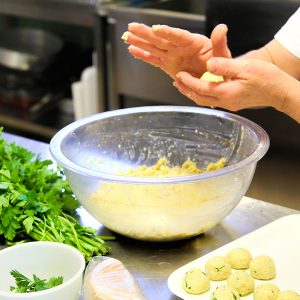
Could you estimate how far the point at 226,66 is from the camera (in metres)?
1.18

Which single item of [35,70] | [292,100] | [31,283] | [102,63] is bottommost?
[35,70]

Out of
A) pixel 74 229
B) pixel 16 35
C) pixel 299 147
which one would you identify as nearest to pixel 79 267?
pixel 74 229

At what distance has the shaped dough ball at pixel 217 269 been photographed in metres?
1.05

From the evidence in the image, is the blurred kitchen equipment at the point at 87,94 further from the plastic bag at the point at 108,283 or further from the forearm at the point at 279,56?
the plastic bag at the point at 108,283

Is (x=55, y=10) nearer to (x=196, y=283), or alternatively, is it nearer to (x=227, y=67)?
(x=227, y=67)

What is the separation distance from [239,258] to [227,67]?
1.19 ft

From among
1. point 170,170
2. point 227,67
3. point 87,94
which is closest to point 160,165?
point 170,170

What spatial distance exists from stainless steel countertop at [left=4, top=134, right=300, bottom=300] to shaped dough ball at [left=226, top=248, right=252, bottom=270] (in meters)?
0.09

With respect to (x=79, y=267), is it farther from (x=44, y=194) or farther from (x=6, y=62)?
(x=6, y=62)

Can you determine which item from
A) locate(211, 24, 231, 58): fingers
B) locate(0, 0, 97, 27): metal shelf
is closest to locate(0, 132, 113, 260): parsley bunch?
locate(211, 24, 231, 58): fingers

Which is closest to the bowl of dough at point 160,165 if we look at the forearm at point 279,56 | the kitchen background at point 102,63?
the forearm at point 279,56

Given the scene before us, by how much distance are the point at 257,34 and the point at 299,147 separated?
44cm

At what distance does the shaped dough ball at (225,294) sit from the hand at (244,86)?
0.40m

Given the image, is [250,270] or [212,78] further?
[212,78]
